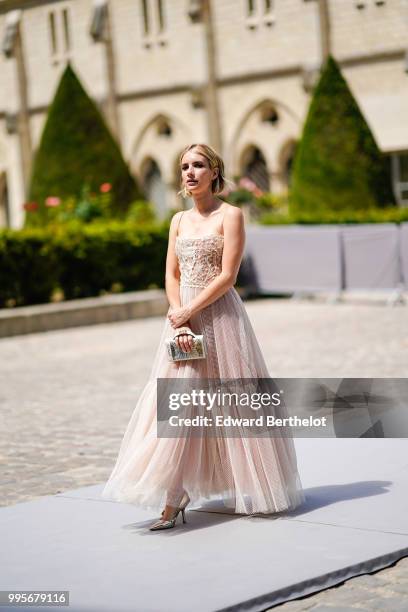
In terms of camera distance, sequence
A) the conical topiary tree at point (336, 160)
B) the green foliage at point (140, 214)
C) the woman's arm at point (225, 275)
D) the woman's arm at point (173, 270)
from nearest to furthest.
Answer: the woman's arm at point (225, 275)
the woman's arm at point (173, 270)
the green foliage at point (140, 214)
the conical topiary tree at point (336, 160)

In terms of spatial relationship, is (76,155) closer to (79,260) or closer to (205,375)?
(79,260)

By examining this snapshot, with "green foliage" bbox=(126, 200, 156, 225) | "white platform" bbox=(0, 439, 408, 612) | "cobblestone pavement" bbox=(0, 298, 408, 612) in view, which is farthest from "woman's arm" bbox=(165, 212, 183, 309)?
"green foliage" bbox=(126, 200, 156, 225)

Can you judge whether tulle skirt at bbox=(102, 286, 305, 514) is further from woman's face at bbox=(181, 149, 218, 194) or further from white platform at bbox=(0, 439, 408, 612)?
woman's face at bbox=(181, 149, 218, 194)

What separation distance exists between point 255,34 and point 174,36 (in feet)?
9.79

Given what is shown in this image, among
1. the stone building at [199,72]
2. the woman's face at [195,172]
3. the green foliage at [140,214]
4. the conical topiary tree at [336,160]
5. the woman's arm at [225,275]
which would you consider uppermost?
the stone building at [199,72]

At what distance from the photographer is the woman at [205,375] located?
5.50m

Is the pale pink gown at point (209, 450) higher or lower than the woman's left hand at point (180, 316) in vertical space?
lower

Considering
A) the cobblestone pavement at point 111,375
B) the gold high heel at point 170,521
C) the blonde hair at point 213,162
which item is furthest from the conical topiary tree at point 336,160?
the gold high heel at point 170,521

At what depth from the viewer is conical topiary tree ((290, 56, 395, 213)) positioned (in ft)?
69.5

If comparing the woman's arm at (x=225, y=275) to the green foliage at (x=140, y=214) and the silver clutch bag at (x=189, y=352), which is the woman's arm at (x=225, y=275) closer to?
the silver clutch bag at (x=189, y=352)

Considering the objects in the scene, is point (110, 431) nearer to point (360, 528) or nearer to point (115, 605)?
point (360, 528)

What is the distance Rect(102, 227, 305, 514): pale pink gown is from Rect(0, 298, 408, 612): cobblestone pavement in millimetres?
837

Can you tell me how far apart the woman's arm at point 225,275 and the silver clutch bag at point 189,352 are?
0.06m

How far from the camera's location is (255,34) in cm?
3052
